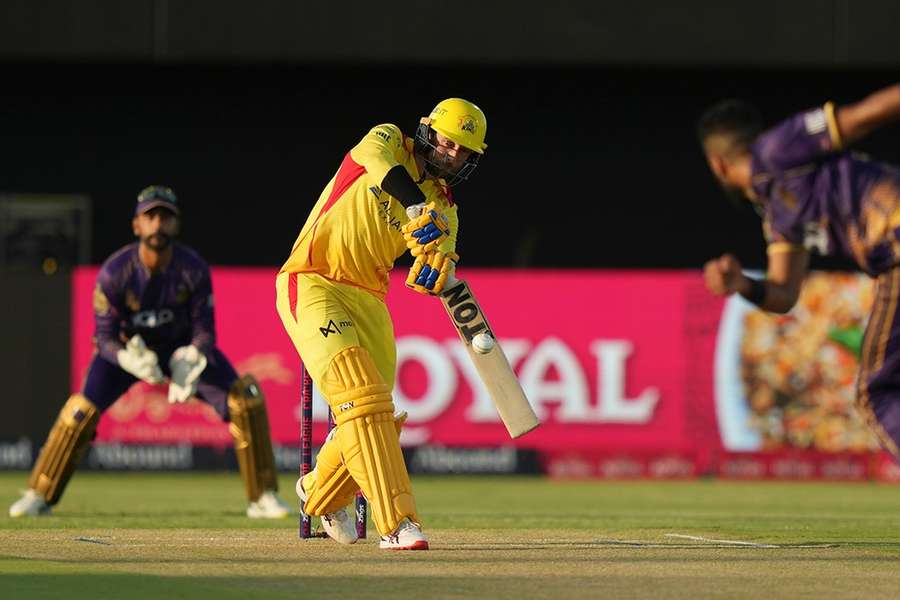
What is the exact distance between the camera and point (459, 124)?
8977 mm

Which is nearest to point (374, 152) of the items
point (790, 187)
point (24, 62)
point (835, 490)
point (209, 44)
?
point (790, 187)

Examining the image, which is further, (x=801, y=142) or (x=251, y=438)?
(x=251, y=438)

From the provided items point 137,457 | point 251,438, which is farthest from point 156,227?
point 137,457

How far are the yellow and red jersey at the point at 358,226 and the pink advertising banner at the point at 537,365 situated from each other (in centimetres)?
895

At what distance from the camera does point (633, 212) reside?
24.3 m

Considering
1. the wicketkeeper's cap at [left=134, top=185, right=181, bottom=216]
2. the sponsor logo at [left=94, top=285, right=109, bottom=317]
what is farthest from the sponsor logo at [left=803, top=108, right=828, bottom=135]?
the sponsor logo at [left=94, top=285, right=109, bottom=317]

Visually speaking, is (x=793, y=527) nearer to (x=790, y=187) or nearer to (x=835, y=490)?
(x=790, y=187)

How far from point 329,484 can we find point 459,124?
6.17 ft

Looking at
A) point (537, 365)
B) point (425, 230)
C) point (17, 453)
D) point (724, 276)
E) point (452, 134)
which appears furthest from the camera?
point (537, 365)

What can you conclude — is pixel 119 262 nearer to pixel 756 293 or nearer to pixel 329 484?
pixel 329 484

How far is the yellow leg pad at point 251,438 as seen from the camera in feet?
40.5

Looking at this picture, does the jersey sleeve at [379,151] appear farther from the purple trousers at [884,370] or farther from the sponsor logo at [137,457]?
the sponsor logo at [137,457]

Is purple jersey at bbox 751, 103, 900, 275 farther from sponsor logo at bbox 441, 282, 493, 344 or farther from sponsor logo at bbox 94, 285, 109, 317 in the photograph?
sponsor logo at bbox 94, 285, 109, 317

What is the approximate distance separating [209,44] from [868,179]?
47.7ft
